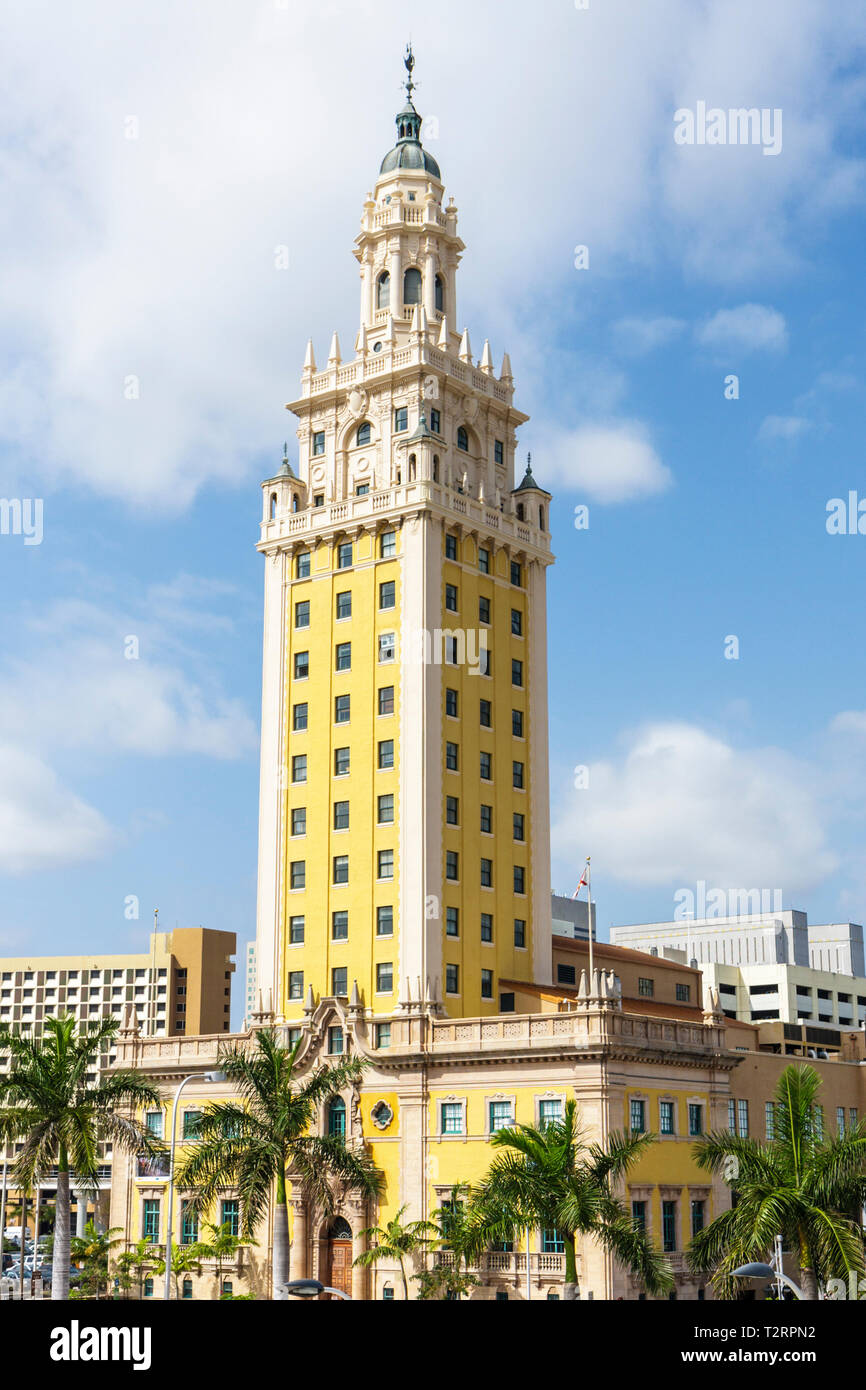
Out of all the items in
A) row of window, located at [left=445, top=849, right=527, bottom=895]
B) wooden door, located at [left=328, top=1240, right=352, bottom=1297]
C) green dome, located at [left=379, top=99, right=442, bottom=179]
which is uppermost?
green dome, located at [left=379, top=99, right=442, bottom=179]

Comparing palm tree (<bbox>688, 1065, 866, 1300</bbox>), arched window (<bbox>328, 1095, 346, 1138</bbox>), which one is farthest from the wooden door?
palm tree (<bbox>688, 1065, 866, 1300</bbox>)

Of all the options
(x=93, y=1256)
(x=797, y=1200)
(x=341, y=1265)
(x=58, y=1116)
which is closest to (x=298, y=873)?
(x=341, y=1265)

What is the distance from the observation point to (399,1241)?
69.8 meters

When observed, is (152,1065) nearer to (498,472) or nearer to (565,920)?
(498,472)

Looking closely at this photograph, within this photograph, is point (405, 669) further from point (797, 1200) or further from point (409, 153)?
point (797, 1200)

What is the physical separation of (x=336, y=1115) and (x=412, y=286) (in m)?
Result: 51.7

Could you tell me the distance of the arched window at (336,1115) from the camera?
78.1m

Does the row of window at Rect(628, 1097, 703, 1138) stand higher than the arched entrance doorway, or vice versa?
the row of window at Rect(628, 1097, 703, 1138)

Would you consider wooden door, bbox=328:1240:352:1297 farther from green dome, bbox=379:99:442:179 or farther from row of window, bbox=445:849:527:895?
green dome, bbox=379:99:442:179

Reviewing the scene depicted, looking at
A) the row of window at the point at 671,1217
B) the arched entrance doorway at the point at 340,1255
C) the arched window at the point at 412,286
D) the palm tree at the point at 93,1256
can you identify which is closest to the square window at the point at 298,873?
the arched entrance doorway at the point at 340,1255

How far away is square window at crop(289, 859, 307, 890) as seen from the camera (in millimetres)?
87438

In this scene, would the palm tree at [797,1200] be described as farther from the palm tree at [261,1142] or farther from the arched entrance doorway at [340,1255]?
the arched entrance doorway at [340,1255]

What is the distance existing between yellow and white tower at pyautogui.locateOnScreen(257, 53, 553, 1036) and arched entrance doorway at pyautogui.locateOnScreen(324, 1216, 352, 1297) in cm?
1077

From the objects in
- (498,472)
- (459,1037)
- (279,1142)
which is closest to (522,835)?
(459,1037)
